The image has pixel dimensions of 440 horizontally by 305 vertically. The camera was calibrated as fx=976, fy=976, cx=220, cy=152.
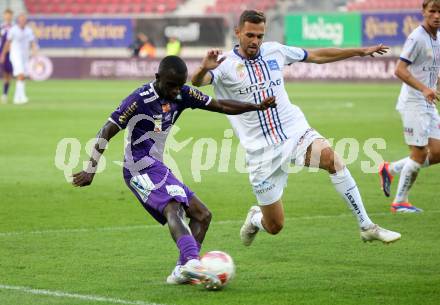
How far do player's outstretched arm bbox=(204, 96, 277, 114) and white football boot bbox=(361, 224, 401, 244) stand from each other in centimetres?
136

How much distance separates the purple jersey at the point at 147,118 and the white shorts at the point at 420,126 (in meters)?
4.12

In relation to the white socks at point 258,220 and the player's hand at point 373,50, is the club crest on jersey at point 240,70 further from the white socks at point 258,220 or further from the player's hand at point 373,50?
the white socks at point 258,220

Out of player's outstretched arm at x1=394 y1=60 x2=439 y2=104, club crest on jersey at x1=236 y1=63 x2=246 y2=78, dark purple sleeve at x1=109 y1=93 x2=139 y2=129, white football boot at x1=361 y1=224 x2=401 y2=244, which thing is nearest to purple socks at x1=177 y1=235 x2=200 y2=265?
dark purple sleeve at x1=109 y1=93 x2=139 y2=129

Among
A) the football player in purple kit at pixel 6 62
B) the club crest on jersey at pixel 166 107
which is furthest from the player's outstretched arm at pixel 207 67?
the football player in purple kit at pixel 6 62

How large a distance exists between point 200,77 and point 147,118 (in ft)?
2.71

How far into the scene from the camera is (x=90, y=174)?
25.0 ft

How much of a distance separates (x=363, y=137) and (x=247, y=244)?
10.5 m

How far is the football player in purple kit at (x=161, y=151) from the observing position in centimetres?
756

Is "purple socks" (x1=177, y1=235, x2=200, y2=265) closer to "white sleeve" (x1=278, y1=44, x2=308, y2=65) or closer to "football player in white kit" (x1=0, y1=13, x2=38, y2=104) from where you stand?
"white sleeve" (x1=278, y1=44, x2=308, y2=65)

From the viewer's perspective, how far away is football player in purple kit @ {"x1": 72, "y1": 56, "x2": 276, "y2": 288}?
756 cm

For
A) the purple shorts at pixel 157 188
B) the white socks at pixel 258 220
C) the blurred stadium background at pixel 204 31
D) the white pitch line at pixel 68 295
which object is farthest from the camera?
the blurred stadium background at pixel 204 31

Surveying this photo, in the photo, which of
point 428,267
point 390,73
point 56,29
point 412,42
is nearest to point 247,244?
point 428,267

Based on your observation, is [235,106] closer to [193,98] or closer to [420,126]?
[193,98]

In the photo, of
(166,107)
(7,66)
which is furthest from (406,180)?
(7,66)
